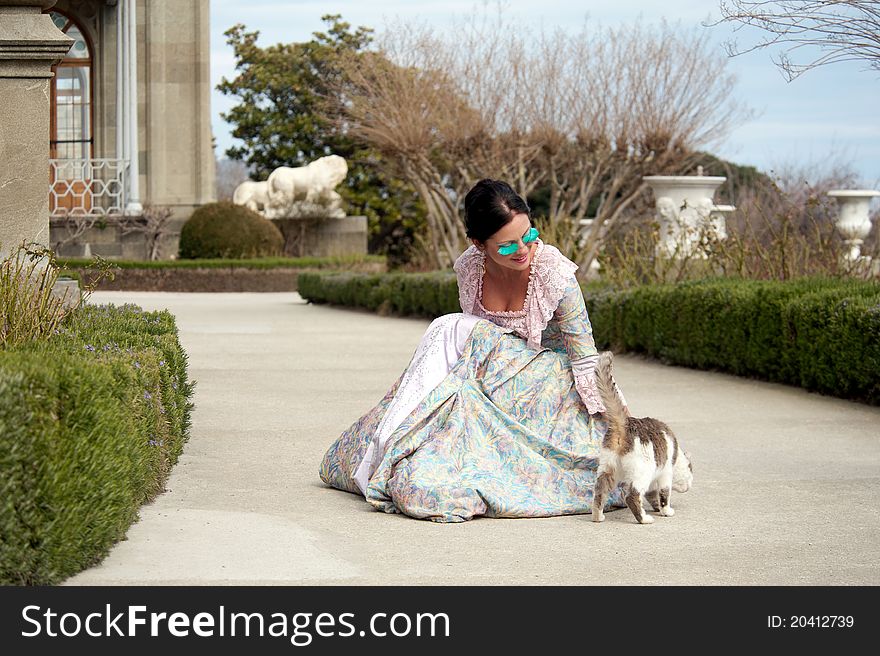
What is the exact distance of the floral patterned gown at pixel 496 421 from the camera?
5.29 metres

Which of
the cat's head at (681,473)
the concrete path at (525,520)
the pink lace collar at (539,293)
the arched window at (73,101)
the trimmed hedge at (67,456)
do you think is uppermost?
the arched window at (73,101)

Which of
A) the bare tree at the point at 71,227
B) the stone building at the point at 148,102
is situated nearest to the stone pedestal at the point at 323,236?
the stone building at the point at 148,102

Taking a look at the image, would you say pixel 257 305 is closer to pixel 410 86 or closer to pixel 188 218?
pixel 410 86

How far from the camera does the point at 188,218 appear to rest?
27703 mm

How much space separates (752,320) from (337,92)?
63.9 feet

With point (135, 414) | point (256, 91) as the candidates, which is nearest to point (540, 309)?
point (135, 414)

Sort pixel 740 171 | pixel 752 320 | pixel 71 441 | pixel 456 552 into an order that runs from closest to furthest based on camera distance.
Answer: pixel 71 441 < pixel 456 552 < pixel 752 320 < pixel 740 171

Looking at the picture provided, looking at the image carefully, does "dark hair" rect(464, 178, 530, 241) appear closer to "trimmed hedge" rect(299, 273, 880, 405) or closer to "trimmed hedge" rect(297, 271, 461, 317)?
"trimmed hedge" rect(299, 273, 880, 405)

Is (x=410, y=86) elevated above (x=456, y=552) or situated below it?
above

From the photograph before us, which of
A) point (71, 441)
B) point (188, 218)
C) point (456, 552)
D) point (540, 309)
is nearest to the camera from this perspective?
point (71, 441)

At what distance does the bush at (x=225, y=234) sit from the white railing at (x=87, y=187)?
1898mm

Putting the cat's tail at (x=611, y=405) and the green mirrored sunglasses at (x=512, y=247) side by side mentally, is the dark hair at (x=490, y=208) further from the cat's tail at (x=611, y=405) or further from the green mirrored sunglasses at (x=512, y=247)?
the cat's tail at (x=611, y=405)

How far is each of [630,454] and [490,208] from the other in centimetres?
122

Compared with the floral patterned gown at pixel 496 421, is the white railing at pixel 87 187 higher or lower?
higher
